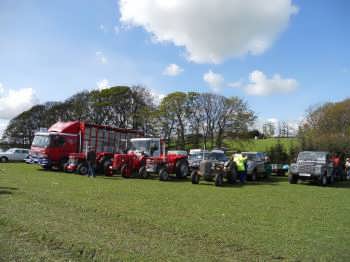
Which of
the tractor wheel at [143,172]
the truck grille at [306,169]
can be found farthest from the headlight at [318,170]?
the tractor wheel at [143,172]

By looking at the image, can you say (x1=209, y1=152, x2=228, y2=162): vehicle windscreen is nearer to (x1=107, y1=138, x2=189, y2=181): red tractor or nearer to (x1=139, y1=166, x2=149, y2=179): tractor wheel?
(x1=107, y1=138, x2=189, y2=181): red tractor

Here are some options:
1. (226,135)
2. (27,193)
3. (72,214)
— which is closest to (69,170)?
(27,193)

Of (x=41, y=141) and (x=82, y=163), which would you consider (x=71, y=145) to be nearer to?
(x=41, y=141)

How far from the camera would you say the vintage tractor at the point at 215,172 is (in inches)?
661

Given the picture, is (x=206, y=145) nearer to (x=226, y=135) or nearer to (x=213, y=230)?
(x=226, y=135)

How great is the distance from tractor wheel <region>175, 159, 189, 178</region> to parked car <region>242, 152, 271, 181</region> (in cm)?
351

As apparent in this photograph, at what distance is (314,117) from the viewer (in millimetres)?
45656

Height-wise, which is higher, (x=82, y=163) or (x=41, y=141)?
(x=41, y=141)

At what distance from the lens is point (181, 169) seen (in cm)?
2023

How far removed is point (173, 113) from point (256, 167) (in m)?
28.0

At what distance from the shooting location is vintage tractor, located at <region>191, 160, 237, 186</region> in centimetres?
1680

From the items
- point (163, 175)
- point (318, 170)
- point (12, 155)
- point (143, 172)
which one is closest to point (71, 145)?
point (143, 172)

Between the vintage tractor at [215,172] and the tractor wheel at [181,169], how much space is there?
272 centimetres

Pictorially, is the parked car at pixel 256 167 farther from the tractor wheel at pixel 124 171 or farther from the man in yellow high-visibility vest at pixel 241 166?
the tractor wheel at pixel 124 171
